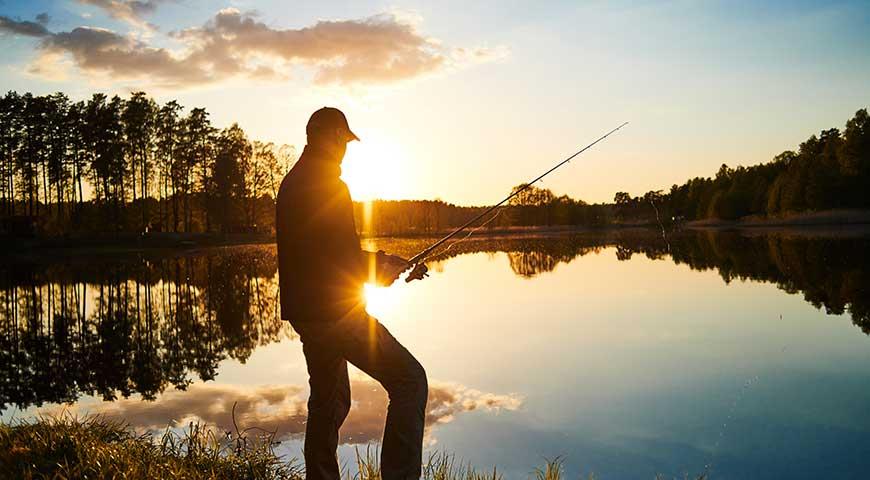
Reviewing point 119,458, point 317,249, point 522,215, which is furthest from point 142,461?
point 522,215

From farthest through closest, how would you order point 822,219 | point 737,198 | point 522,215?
1. point 522,215
2. point 737,198
3. point 822,219

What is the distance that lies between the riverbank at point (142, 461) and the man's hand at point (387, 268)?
1.72m

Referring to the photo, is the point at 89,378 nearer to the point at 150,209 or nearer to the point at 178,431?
the point at 178,431

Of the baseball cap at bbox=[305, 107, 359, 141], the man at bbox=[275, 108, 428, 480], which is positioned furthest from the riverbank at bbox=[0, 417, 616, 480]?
the baseball cap at bbox=[305, 107, 359, 141]

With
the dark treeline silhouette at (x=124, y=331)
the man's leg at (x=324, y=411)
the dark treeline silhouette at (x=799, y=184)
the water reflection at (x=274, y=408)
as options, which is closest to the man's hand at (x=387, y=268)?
the man's leg at (x=324, y=411)

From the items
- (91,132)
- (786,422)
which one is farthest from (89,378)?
(91,132)

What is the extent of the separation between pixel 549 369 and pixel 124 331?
33.9 ft

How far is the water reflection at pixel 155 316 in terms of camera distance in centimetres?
1066

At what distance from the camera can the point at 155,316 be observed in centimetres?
1738

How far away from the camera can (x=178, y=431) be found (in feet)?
25.2

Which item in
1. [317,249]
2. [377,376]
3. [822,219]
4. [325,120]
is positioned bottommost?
[377,376]

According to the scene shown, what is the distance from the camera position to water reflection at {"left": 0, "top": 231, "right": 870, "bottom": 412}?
1066 cm

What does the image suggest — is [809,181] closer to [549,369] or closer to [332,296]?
[549,369]

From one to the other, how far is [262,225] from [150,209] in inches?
559
